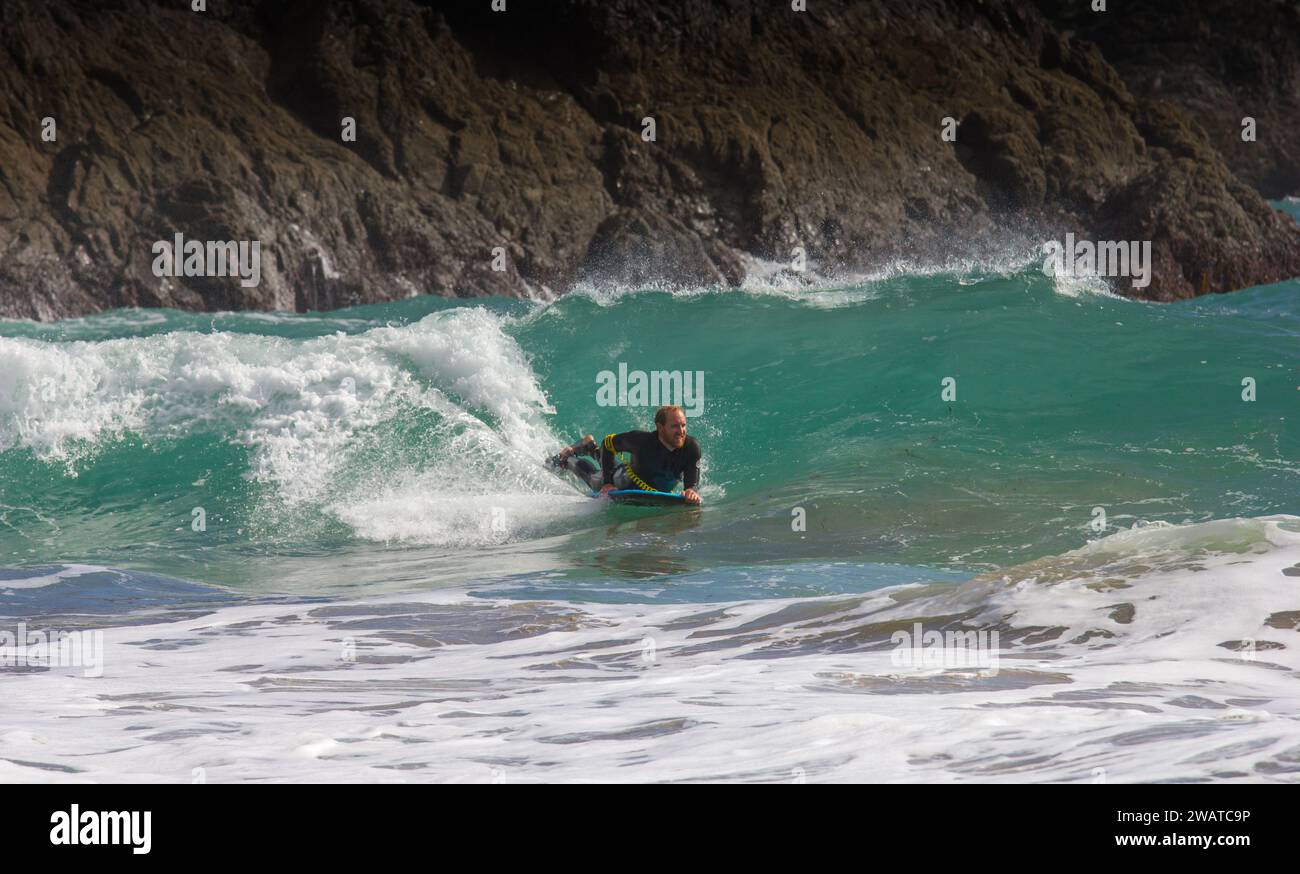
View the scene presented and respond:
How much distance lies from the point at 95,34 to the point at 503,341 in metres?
12.7

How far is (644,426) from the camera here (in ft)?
46.9

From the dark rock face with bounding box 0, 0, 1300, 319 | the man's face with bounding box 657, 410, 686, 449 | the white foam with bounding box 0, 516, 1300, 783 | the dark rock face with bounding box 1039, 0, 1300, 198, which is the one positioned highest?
the dark rock face with bounding box 1039, 0, 1300, 198

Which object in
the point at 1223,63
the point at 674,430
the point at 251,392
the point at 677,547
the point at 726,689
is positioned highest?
the point at 1223,63

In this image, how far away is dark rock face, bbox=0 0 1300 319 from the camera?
2161 centimetres

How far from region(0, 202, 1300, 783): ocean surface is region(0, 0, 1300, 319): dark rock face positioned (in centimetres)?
219

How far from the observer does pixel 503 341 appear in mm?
14953

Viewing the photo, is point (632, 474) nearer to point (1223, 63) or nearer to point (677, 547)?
point (677, 547)

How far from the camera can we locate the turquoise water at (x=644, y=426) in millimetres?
9484

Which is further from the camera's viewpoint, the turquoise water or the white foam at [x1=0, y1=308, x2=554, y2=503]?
the white foam at [x1=0, y1=308, x2=554, y2=503]

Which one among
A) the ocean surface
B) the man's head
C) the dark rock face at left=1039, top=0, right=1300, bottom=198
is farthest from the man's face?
the dark rock face at left=1039, top=0, right=1300, bottom=198

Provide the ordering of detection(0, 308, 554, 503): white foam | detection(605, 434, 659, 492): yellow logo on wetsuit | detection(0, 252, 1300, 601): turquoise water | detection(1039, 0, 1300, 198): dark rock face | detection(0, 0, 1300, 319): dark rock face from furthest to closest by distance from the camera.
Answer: detection(1039, 0, 1300, 198): dark rock face < detection(0, 0, 1300, 319): dark rock face < detection(0, 308, 554, 503): white foam < detection(605, 434, 659, 492): yellow logo on wetsuit < detection(0, 252, 1300, 601): turquoise water

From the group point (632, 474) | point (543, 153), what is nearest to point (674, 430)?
point (632, 474)

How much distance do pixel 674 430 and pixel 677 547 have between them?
139cm

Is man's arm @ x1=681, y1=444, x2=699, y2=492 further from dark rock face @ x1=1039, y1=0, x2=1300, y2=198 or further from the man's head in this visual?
dark rock face @ x1=1039, y1=0, x2=1300, y2=198
